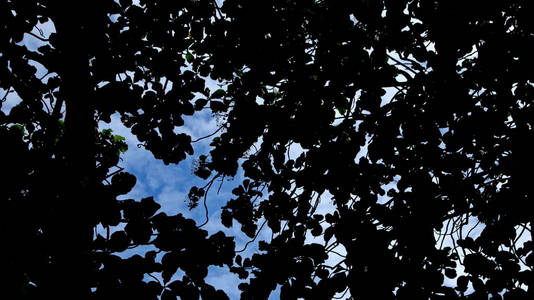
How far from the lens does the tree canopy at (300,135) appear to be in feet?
7.16

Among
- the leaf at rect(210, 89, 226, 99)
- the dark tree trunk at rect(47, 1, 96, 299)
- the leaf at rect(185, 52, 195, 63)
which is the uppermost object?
the leaf at rect(185, 52, 195, 63)

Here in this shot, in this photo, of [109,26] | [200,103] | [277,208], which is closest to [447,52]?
[277,208]

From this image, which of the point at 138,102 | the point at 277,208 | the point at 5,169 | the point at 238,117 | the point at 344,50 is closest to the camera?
the point at 5,169

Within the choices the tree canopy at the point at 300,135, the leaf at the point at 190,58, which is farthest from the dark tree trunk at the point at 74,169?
the leaf at the point at 190,58

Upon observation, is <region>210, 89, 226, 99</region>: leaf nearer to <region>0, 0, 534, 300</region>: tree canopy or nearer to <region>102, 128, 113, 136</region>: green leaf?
<region>0, 0, 534, 300</region>: tree canopy

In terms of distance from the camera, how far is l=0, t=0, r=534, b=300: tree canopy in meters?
2.18

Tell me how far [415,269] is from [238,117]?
74.7 inches

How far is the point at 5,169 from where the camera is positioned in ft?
6.53

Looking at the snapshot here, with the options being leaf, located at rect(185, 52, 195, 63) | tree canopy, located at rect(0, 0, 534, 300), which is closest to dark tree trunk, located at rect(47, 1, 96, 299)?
tree canopy, located at rect(0, 0, 534, 300)

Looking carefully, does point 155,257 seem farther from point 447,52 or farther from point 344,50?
point 447,52

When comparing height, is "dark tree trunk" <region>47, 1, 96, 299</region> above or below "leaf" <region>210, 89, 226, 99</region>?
below

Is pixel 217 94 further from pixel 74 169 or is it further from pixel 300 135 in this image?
pixel 74 169

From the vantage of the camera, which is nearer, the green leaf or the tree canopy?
the tree canopy

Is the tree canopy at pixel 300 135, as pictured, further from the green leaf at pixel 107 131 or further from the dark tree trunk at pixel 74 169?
the green leaf at pixel 107 131
